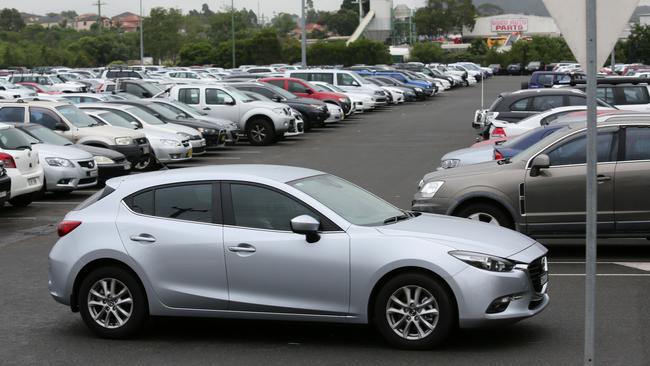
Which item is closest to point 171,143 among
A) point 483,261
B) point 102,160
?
point 102,160

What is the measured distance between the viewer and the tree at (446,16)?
162 m

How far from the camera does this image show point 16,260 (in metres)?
12.7

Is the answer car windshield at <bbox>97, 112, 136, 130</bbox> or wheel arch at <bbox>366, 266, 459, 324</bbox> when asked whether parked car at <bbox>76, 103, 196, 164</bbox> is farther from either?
wheel arch at <bbox>366, 266, 459, 324</bbox>

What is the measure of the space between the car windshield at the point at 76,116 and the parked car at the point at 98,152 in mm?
1873

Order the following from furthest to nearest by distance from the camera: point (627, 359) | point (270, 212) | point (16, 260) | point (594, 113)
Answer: point (16, 260) → point (270, 212) → point (627, 359) → point (594, 113)

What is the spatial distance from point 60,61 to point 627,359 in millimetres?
100779

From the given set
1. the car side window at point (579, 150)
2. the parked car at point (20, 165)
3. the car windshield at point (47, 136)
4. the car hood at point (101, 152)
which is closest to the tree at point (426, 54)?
the car hood at point (101, 152)

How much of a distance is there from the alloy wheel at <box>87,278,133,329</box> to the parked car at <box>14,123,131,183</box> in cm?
1206

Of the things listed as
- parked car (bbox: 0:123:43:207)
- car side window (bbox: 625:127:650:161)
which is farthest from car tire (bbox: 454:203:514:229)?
parked car (bbox: 0:123:43:207)

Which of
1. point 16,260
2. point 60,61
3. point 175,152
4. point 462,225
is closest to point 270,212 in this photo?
point 462,225

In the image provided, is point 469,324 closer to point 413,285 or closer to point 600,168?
point 413,285

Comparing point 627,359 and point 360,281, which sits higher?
point 360,281

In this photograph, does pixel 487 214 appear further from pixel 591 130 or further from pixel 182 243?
pixel 591 130

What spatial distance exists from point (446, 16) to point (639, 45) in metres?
78.3
